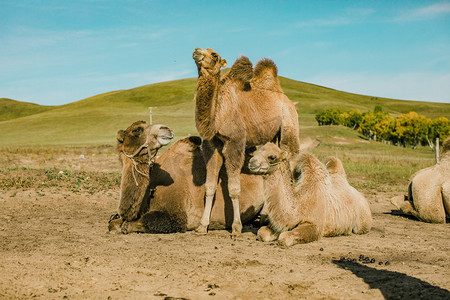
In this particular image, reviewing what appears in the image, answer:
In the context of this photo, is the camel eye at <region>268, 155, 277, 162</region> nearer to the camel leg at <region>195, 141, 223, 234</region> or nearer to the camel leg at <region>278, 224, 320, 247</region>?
the camel leg at <region>278, 224, 320, 247</region>

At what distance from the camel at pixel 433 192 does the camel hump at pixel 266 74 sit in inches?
145

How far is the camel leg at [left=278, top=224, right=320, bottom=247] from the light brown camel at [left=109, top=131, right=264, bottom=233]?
1.45 metres

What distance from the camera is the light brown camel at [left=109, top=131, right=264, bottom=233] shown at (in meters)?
7.12

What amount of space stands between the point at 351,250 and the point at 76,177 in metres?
9.27

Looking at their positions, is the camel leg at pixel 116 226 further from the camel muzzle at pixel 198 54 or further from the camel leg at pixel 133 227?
the camel muzzle at pixel 198 54

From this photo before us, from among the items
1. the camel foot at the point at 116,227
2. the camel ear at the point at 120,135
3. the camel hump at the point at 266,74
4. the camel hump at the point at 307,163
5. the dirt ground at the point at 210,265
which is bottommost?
the dirt ground at the point at 210,265

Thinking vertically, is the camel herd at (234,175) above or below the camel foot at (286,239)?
above

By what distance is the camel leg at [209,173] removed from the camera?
23.9 ft

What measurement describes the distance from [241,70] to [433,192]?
186 inches

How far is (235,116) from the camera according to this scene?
7320mm

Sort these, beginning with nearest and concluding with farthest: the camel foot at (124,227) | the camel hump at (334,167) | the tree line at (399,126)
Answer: the camel foot at (124,227)
the camel hump at (334,167)
the tree line at (399,126)

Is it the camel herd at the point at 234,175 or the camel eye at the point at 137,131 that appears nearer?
the camel herd at the point at 234,175

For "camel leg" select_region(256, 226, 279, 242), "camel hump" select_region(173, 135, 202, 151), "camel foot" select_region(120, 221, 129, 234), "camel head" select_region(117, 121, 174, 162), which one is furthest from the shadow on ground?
"camel hump" select_region(173, 135, 202, 151)

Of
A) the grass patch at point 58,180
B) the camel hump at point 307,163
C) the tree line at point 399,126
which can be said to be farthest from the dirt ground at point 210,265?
the tree line at point 399,126
